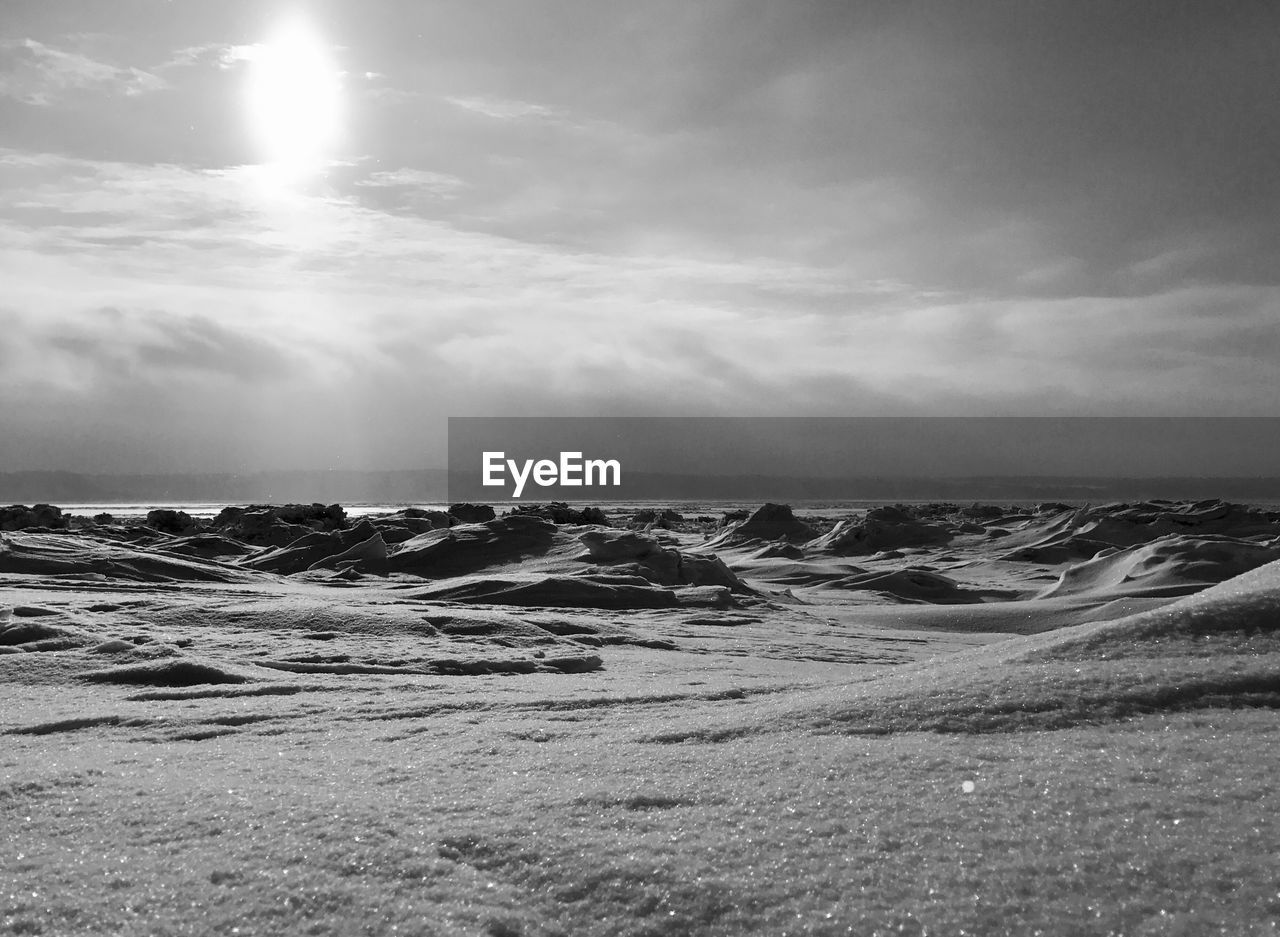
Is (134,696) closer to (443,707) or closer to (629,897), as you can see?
(443,707)

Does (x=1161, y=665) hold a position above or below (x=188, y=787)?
above

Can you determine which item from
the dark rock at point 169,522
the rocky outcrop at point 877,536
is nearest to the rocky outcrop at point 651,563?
the rocky outcrop at point 877,536

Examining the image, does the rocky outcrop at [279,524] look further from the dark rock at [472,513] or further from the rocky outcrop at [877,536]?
the rocky outcrop at [877,536]

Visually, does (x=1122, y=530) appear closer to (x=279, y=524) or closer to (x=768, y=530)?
(x=768, y=530)

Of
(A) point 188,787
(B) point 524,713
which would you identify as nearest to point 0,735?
(A) point 188,787

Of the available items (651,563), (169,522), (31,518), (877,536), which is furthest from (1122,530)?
(31,518)

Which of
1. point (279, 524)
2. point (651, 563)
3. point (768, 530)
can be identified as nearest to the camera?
point (651, 563)

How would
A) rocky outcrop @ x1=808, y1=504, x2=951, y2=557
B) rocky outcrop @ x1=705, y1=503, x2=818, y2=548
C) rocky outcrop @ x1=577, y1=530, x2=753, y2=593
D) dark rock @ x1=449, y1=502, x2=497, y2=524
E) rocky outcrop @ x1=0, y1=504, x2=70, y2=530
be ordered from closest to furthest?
rocky outcrop @ x1=577, y1=530, x2=753, y2=593, rocky outcrop @ x1=0, y1=504, x2=70, y2=530, rocky outcrop @ x1=808, y1=504, x2=951, y2=557, dark rock @ x1=449, y1=502, x2=497, y2=524, rocky outcrop @ x1=705, y1=503, x2=818, y2=548

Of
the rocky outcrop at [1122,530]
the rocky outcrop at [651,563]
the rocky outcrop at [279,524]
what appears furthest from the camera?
the rocky outcrop at [1122,530]

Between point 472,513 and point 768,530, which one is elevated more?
point 472,513

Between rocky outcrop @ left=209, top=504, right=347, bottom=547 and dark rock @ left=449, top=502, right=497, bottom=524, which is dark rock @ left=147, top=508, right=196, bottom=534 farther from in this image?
dark rock @ left=449, top=502, right=497, bottom=524

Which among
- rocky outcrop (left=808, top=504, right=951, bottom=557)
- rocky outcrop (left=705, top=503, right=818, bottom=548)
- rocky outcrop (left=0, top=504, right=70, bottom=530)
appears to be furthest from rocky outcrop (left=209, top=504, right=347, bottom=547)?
rocky outcrop (left=808, top=504, right=951, bottom=557)

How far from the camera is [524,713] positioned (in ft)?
11.4

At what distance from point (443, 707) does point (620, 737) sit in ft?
3.56
